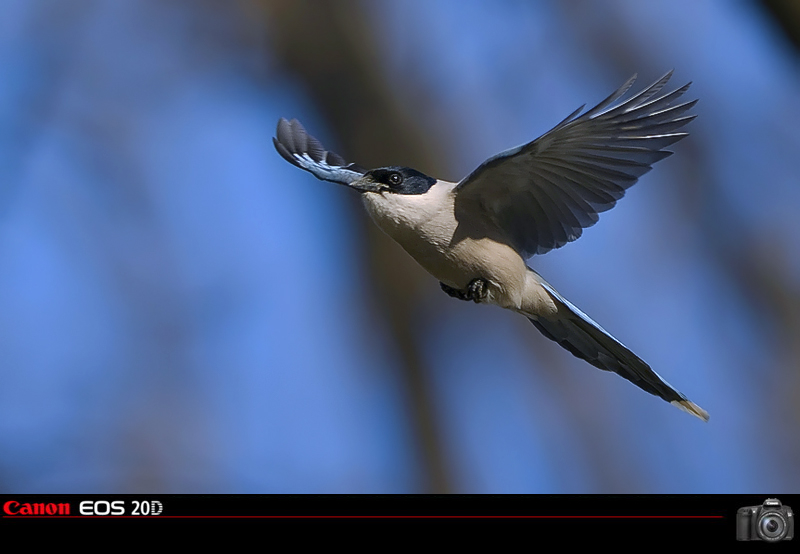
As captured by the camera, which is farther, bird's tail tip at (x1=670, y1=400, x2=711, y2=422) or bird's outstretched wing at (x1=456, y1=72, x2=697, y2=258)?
bird's tail tip at (x1=670, y1=400, x2=711, y2=422)

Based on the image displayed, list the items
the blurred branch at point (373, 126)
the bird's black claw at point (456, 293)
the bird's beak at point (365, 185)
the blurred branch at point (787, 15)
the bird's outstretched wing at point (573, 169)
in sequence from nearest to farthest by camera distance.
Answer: the bird's outstretched wing at point (573, 169)
the bird's beak at point (365, 185)
the bird's black claw at point (456, 293)
the blurred branch at point (787, 15)
the blurred branch at point (373, 126)

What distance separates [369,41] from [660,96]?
3783mm

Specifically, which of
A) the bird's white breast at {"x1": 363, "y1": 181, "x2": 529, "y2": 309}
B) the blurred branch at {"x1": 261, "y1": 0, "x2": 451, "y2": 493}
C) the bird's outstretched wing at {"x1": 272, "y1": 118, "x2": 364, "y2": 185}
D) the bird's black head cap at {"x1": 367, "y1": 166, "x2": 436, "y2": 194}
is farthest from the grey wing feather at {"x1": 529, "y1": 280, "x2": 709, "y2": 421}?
the blurred branch at {"x1": 261, "y1": 0, "x2": 451, "y2": 493}

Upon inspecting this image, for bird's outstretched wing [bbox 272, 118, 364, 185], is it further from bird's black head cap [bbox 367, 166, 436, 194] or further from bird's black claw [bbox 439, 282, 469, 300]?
bird's black claw [bbox 439, 282, 469, 300]

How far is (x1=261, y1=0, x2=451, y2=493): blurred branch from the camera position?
5.47 meters

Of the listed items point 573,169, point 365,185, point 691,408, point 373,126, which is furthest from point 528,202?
point 373,126

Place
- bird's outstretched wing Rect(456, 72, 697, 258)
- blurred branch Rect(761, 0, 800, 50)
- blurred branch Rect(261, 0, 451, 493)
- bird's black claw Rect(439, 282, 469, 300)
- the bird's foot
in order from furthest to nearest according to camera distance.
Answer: blurred branch Rect(261, 0, 451, 493) < blurred branch Rect(761, 0, 800, 50) < bird's black claw Rect(439, 282, 469, 300) < the bird's foot < bird's outstretched wing Rect(456, 72, 697, 258)
